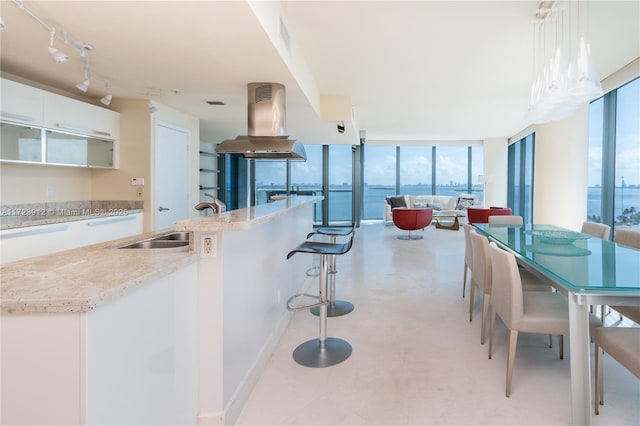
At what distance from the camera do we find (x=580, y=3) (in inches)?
116

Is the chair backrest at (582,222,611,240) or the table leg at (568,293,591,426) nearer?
the table leg at (568,293,591,426)

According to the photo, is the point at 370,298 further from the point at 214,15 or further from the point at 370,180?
the point at 370,180

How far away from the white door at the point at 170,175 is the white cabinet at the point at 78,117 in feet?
1.64

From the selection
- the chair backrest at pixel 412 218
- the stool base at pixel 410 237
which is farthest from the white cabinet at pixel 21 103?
the stool base at pixel 410 237

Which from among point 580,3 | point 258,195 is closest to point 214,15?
point 580,3

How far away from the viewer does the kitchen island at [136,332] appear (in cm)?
100

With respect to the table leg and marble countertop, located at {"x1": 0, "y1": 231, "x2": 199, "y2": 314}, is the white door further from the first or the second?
the table leg

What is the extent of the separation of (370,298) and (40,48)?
3.68m

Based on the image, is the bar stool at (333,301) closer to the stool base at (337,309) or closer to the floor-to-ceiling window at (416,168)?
the stool base at (337,309)

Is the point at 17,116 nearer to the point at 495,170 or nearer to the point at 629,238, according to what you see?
the point at 629,238

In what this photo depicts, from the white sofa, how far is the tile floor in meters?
6.68

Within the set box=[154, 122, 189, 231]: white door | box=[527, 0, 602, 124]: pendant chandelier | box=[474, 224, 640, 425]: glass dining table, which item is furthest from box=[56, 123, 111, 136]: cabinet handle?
box=[527, 0, 602, 124]: pendant chandelier

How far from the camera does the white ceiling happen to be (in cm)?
224

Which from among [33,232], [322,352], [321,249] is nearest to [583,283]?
[321,249]
